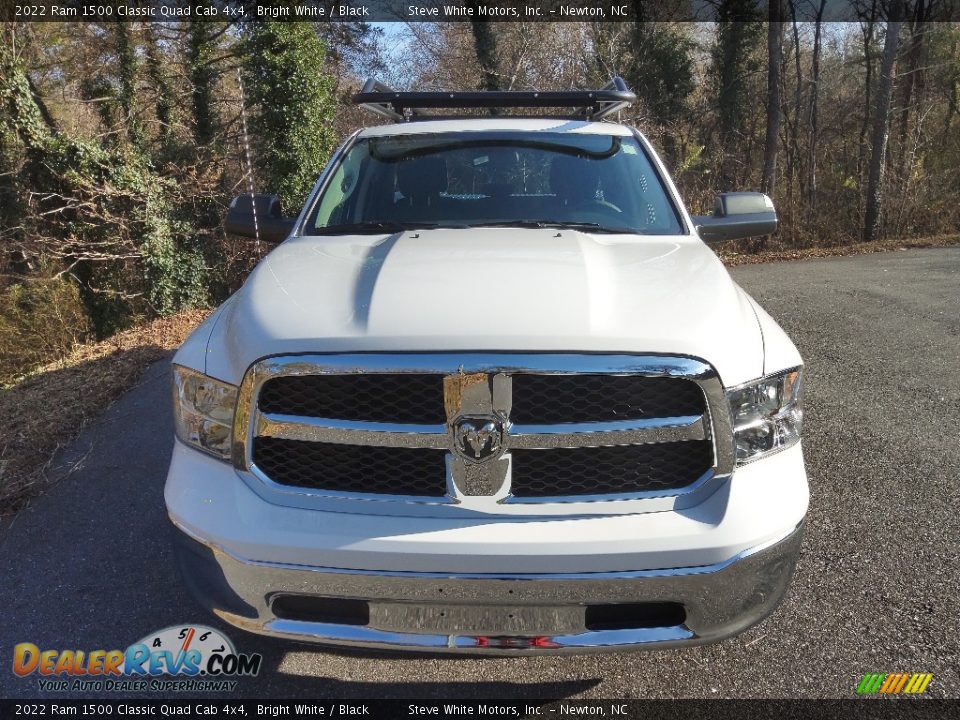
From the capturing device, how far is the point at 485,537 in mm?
1901

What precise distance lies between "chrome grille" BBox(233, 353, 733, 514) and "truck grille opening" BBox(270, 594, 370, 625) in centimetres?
27

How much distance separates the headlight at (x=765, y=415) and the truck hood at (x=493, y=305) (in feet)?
0.25

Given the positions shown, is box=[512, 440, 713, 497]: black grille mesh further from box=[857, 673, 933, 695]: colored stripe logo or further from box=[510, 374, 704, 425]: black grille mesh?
box=[857, 673, 933, 695]: colored stripe logo

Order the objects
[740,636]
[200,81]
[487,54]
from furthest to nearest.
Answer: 1. [487,54]
2. [200,81]
3. [740,636]

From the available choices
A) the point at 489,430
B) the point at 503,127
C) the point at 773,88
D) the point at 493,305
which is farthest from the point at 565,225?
the point at 773,88

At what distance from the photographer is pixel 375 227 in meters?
3.16

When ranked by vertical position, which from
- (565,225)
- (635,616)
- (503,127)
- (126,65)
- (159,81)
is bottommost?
(635,616)

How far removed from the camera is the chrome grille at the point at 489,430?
1932 mm

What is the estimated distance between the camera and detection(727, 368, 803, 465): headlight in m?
2.04

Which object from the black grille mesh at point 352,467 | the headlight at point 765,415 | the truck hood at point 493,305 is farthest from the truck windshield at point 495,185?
the black grille mesh at point 352,467

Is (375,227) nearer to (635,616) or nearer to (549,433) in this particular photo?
(549,433)

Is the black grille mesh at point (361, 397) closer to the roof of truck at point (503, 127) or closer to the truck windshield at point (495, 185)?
the truck windshield at point (495, 185)

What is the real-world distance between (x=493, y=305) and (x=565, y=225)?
116 centimetres

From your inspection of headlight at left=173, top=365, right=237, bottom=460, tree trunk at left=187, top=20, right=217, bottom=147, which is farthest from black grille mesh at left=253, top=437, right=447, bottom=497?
tree trunk at left=187, top=20, right=217, bottom=147
